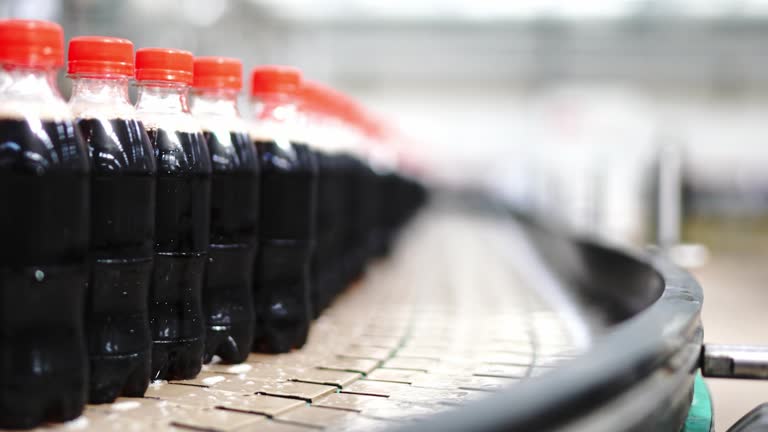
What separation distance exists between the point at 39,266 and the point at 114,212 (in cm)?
15

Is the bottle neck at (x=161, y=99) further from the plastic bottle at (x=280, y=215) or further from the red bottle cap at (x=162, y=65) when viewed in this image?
the plastic bottle at (x=280, y=215)

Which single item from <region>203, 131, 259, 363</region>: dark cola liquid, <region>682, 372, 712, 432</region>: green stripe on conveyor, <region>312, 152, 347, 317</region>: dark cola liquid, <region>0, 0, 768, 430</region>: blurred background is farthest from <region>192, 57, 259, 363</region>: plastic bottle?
<region>0, 0, 768, 430</region>: blurred background

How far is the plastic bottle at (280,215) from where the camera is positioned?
1540 mm

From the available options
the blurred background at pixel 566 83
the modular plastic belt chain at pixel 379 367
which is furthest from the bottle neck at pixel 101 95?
the blurred background at pixel 566 83

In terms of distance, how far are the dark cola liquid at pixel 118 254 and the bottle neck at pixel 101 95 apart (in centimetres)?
3

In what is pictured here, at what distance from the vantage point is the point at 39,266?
38.2 inches

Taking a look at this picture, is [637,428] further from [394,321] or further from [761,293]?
[761,293]

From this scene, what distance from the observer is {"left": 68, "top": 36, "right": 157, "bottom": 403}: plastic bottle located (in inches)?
42.9

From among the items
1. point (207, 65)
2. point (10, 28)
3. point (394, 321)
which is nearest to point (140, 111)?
point (207, 65)

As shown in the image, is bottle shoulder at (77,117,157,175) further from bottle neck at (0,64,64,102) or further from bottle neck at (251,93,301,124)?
bottle neck at (251,93,301,124)

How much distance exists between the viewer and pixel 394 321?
1994 millimetres

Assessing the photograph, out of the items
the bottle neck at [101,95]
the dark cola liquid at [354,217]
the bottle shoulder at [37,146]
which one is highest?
the bottle neck at [101,95]

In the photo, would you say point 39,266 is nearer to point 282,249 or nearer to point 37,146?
point 37,146

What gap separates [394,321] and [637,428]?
1.14 m
